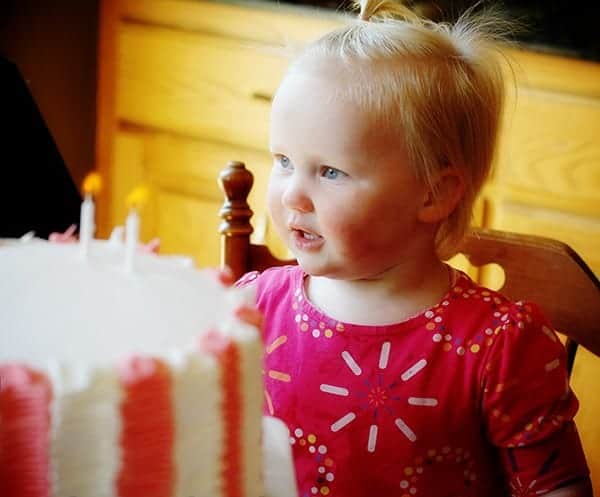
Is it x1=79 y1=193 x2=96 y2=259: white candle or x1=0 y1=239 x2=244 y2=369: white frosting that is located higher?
x1=79 y1=193 x2=96 y2=259: white candle

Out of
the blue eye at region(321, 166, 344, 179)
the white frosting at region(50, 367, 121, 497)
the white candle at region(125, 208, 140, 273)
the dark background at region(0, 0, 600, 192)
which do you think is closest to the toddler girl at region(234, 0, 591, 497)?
the blue eye at region(321, 166, 344, 179)

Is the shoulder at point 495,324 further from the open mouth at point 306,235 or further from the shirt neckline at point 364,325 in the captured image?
the open mouth at point 306,235

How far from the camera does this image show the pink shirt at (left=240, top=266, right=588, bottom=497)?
970mm

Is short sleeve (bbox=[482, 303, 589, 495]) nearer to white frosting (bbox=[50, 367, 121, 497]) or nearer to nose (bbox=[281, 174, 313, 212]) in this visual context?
nose (bbox=[281, 174, 313, 212])

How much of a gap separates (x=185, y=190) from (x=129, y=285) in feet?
7.31

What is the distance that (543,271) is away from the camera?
3.93ft

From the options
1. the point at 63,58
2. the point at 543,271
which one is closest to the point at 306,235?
the point at 543,271

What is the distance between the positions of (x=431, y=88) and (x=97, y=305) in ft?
1.53

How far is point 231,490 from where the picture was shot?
62 cm

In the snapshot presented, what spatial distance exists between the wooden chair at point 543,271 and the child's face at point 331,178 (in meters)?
0.24

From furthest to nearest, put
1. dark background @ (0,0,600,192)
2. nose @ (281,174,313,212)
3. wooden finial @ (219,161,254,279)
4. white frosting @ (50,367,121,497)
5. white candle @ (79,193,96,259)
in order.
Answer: dark background @ (0,0,600,192)
wooden finial @ (219,161,254,279)
nose @ (281,174,313,212)
white candle @ (79,193,96,259)
white frosting @ (50,367,121,497)

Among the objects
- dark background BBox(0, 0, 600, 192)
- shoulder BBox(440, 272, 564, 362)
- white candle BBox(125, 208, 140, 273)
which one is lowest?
dark background BBox(0, 0, 600, 192)

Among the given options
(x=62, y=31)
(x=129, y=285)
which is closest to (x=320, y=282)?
(x=129, y=285)

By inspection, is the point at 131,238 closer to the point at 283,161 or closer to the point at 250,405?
the point at 250,405
